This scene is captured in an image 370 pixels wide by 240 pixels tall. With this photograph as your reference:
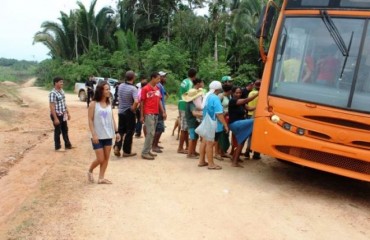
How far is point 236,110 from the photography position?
7.74 metres

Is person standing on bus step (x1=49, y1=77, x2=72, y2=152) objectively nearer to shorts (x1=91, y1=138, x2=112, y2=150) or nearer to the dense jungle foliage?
shorts (x1=91, y1=138, x2=112, y2=150)

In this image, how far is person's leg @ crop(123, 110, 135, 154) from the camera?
26.6ft

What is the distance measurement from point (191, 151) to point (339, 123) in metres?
3.47

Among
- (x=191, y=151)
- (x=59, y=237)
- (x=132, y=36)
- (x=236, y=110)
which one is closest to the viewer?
(x=59, y=237)

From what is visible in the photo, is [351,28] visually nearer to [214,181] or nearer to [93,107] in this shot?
[214,181]

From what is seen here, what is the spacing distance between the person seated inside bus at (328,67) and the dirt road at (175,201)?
1.77 meters

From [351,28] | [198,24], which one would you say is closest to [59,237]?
[351,28]

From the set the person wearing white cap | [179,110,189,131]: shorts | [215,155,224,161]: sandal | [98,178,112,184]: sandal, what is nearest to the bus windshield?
the person wearing white cap

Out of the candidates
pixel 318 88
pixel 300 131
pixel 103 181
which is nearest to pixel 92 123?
pixel 103 181

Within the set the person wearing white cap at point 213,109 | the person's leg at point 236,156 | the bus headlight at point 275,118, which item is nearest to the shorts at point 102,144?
the person wearing white cap at point 213,109

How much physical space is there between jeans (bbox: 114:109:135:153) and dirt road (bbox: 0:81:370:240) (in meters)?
0.36

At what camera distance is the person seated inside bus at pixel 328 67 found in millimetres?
6062

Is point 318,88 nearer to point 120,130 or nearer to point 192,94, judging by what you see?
point 192,94

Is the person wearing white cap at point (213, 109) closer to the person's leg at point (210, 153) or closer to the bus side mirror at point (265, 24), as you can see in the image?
the person's leg at point (210, 153)
